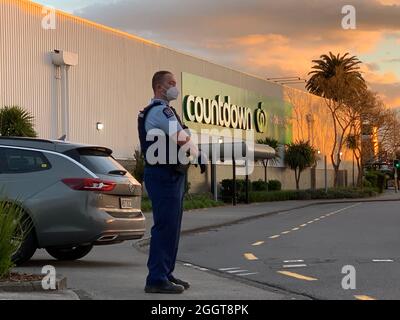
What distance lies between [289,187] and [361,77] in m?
20.5

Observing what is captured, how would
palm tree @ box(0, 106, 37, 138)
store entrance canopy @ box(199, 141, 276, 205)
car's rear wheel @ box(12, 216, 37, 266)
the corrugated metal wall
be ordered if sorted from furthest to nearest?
store entrance canopy @ box(199, 141, 276, 205), the corrugated metal wall, palm tree @ box(0, 106, 37, 138), car's rear wheel @ box(12, 216, 37, 266)

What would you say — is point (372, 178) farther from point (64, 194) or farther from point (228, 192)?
point (64, 194)

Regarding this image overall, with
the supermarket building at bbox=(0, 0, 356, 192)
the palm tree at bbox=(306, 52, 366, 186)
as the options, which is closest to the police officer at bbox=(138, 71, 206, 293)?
the supermarket building at bbox=(0, 0, 356, 192)

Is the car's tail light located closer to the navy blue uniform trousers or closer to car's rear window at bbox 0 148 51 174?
car's rear window at bbox 0 148 51 174

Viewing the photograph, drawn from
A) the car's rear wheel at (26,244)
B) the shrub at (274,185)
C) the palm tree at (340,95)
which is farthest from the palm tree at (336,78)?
the car's rear wheel at (26,244)

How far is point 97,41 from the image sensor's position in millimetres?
31859

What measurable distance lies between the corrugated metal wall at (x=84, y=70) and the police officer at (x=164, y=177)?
19.3 m

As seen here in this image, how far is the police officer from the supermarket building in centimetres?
1924

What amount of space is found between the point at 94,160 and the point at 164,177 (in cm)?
315

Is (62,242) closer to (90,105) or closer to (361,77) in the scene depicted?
(90,105)

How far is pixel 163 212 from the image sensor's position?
24.2 ft

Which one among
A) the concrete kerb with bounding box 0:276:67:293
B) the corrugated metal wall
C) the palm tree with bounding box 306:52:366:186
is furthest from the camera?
the palm tree with bounding box 306:52:366:186

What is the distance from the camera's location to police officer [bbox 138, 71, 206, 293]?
24.0 feet
